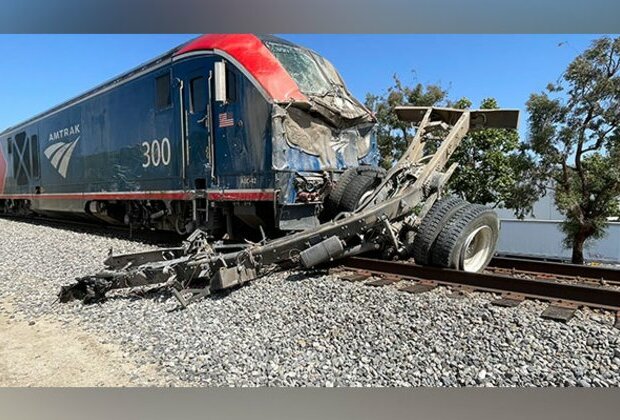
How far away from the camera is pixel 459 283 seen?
512 cm

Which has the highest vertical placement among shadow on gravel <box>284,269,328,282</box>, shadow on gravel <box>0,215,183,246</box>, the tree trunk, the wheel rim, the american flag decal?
the american flag decal

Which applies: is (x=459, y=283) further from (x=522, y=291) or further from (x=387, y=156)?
(x=387, y=156)

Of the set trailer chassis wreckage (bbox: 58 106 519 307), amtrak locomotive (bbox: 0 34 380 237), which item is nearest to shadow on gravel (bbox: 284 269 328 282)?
trailer chassis wreckage (bbox: 58 106 519 307)

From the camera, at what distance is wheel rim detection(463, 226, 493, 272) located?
578 cm

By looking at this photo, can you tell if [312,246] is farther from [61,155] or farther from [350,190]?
[61,155]

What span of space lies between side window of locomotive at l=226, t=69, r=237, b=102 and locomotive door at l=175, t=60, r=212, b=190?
438mm

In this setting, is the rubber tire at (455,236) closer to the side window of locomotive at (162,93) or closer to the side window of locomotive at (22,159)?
the side window of locomotive at (162,93)

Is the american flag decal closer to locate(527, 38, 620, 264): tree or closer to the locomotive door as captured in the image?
the locomotive door

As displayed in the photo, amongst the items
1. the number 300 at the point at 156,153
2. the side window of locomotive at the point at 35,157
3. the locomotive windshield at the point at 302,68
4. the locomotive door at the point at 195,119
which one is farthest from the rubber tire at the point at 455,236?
the side window of locomotive at the point at 35,157

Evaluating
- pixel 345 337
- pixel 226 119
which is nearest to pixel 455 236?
pixel 345 337

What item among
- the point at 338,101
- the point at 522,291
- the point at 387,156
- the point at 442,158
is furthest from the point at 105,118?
the point at 387,156

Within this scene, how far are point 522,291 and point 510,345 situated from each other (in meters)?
1.36

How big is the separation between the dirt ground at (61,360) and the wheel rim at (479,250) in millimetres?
3819

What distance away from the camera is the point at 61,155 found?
12820 mm
